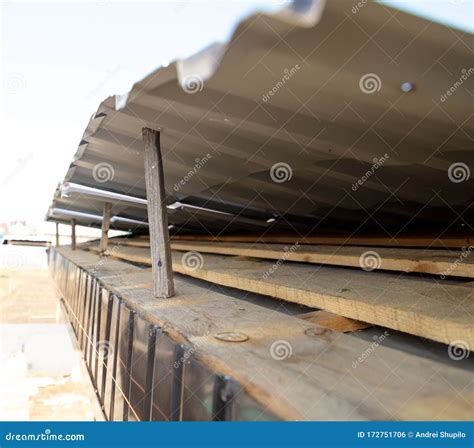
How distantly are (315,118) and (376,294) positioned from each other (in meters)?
1.10

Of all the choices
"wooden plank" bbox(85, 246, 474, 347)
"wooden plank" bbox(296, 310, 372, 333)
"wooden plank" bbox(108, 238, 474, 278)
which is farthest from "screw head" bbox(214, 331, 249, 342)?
"wooden plank" bbox(108, 238, 474, 278)

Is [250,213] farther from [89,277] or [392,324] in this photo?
[392,324]

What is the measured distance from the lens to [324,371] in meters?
1.50

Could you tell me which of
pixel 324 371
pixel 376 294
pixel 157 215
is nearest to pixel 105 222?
pixel 157 215

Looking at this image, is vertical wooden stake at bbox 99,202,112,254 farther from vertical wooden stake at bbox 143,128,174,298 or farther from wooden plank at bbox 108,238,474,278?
vertical wooden stake at bbox 143,128,174,298

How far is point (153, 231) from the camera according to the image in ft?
10.3

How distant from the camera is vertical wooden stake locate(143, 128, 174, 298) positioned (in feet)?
9.98

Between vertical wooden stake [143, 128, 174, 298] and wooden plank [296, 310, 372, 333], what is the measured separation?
1.20 m

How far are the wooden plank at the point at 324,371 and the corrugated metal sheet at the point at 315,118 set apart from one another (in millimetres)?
1133

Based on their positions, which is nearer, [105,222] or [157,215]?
[157,215]

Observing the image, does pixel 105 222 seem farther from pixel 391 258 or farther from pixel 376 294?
pixel 376 294

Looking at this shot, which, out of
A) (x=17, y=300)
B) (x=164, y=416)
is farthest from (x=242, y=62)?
(x=17, y=300)

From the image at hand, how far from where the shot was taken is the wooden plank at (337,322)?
207 centimetres
